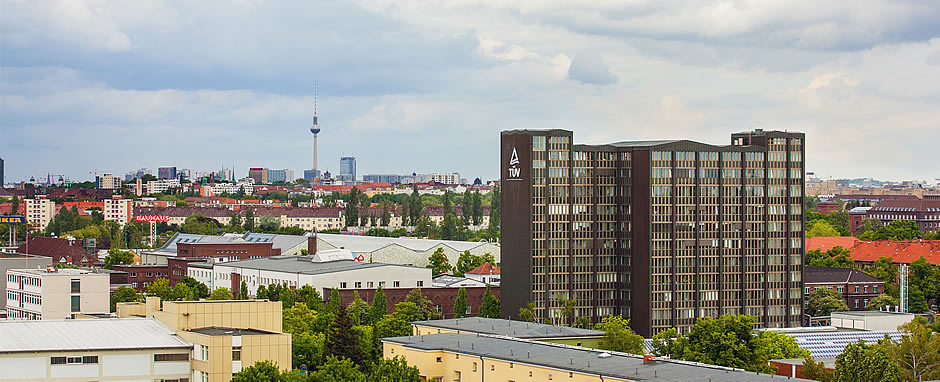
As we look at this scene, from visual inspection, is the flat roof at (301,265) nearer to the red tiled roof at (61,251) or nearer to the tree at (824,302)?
the red tiled roof at (61,251)

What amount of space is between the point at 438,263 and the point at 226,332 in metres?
91.4

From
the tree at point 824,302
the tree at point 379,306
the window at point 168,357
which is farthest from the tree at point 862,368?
the tree at point 824,302

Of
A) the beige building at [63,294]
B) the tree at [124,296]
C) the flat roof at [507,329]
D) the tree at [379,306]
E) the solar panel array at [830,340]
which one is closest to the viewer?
the flat roof at [507,329]

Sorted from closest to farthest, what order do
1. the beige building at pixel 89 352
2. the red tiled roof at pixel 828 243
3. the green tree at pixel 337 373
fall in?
1. the beige building at pixel 89 352
2. the green tree at pixel 337 373
3. the red tiled roof at pixel 828 243

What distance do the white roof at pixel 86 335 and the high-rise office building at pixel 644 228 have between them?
45.2m

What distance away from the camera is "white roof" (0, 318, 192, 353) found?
63.8 m

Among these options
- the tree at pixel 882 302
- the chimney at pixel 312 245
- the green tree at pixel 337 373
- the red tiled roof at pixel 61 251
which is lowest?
the tree at pixel 882 302

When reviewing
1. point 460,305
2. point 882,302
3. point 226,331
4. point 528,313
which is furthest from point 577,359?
point 882,302

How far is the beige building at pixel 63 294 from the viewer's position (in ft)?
337

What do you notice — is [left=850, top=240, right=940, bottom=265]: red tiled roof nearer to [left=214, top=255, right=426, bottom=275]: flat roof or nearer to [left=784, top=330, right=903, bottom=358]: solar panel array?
[left=784, top=330, right=903, bottom=358]: solar panel array

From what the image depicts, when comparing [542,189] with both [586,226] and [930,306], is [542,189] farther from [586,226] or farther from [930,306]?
[930,306]

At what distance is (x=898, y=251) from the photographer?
6580 inches

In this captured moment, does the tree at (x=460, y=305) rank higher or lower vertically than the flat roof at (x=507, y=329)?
lower

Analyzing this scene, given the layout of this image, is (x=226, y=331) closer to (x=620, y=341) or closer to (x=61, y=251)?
(x=620, y=341)
